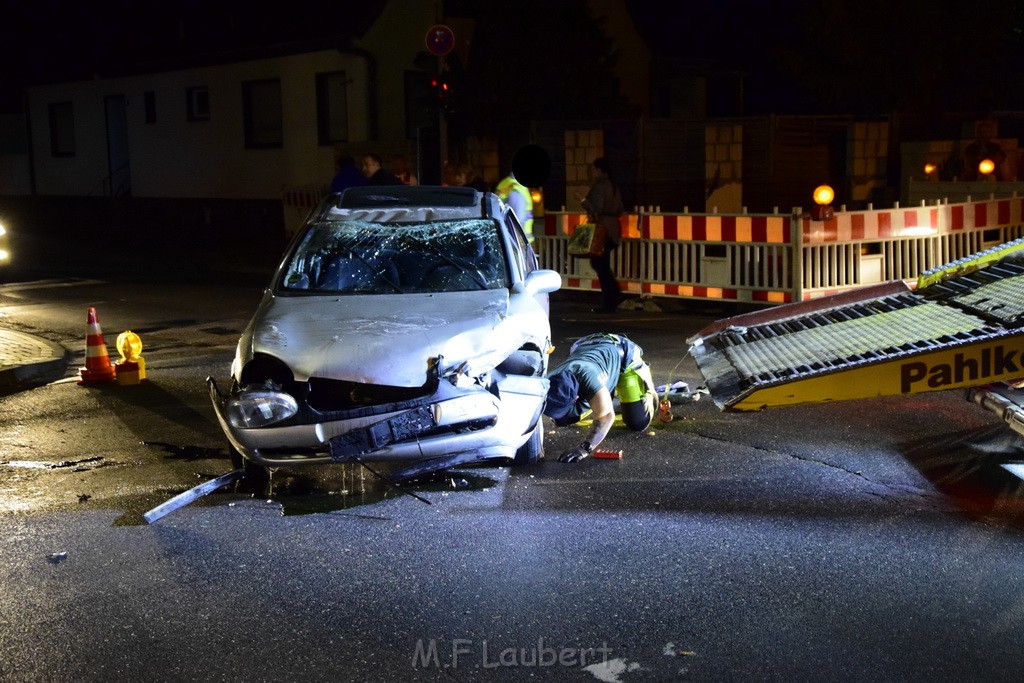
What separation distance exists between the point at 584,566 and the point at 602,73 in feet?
69.5

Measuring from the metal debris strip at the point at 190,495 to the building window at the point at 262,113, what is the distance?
25207mm

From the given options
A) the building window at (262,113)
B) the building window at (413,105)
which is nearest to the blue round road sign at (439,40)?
the building window at (413,105)

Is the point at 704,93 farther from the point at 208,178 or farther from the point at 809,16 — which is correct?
the point at 208,178

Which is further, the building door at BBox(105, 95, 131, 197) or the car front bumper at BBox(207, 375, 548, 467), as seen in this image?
the building door at BBox(105, 95, 131, 197)

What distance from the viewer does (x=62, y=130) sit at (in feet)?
134

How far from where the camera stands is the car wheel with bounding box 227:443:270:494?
23.1 feet

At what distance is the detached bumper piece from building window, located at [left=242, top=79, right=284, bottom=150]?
25.9 metres

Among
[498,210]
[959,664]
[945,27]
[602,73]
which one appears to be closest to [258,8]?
[602,73]

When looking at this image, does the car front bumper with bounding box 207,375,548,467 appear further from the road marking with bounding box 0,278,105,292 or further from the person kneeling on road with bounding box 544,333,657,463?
the road marking with bounding box 0,278,105,292

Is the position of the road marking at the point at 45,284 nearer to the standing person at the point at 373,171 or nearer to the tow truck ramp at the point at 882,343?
the standing person at the point at 373,171

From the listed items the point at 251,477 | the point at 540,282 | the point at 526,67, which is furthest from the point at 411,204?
the point at 526,67

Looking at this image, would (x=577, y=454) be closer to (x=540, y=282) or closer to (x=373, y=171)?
(x=540, y=282)

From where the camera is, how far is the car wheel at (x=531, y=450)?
7.45m

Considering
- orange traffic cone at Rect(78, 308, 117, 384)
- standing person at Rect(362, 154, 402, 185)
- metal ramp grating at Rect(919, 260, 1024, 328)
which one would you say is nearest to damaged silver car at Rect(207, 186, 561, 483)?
metal ramp grating at Rect(919, 260, 1024, 328)
